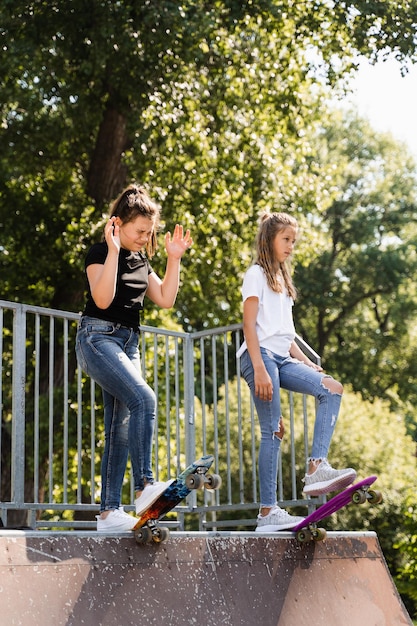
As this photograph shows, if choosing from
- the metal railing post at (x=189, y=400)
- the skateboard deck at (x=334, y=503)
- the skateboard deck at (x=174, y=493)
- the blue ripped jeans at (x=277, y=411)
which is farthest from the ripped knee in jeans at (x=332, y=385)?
the metal railing post at (x=189, y=400)

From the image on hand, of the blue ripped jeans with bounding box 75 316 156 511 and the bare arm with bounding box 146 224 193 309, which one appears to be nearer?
the blue ripped jeans with bounding box 75 316 156 511

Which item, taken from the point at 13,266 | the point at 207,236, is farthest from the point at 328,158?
the point at 13,266

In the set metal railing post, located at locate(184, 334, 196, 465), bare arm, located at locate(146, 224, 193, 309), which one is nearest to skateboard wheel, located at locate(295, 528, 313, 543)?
bare arm, located at locate(146, 224, 193, 309)

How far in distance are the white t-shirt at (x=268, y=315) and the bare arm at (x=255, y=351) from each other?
0.07 metres

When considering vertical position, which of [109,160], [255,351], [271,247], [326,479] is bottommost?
[326,479]

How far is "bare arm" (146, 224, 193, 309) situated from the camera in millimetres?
4711

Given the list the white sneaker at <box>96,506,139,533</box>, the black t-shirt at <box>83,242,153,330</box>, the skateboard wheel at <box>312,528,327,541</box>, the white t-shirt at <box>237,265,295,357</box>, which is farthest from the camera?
the white t-shirt at <box>237,265,295,357</box>

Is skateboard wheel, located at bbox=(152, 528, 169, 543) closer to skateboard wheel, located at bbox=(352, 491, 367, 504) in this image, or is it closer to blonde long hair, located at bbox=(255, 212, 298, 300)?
skateboard wheel, located at bbox=(352, 491, 367, 504)

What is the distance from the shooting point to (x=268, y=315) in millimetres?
5312

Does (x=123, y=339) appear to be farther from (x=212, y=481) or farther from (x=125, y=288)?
(x=212, y=481)

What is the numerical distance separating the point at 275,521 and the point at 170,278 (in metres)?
1.50

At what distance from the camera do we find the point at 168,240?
484cm

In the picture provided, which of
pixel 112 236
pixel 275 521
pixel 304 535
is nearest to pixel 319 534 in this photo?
pixel 304 535

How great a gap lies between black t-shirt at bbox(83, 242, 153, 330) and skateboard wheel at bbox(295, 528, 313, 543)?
1.42 metres
